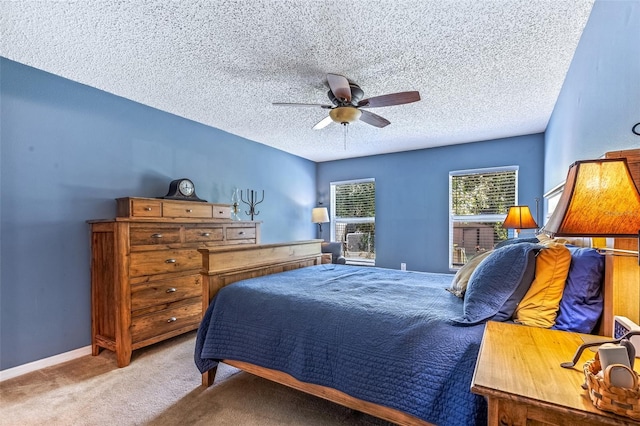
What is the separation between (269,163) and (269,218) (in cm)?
89

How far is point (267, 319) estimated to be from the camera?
1.78 m

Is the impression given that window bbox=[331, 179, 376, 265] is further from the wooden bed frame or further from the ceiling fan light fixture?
the ceiling fan light fixture

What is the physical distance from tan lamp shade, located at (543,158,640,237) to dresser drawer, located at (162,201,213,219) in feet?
9.86

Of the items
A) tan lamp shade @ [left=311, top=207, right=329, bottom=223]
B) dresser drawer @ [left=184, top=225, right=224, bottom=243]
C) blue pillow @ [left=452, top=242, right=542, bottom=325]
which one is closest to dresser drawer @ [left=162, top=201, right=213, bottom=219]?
dresser drawer @ [left=184, top=225, right=224, bottom=243]

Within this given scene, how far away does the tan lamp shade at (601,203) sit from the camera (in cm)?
81

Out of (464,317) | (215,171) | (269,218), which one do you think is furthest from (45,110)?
(464,317)

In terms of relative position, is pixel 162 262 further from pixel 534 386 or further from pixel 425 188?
pixel 425 188

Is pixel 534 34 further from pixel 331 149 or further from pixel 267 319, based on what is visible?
pixel 331 149

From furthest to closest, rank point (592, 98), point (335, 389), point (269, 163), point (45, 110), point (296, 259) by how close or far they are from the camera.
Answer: point (269, 163)
point (296, 259)
point (45, 110)
point (592, 98)
point (335, 389)

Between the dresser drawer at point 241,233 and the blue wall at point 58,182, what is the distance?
91 cm

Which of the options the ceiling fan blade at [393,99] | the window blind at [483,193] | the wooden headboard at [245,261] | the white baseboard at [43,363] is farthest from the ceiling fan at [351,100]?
the white baseboard at [43,363]

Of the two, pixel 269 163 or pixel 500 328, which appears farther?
pixel 269 163

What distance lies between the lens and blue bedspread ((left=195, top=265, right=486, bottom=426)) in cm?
125

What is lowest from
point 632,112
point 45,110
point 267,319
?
point 267,319
